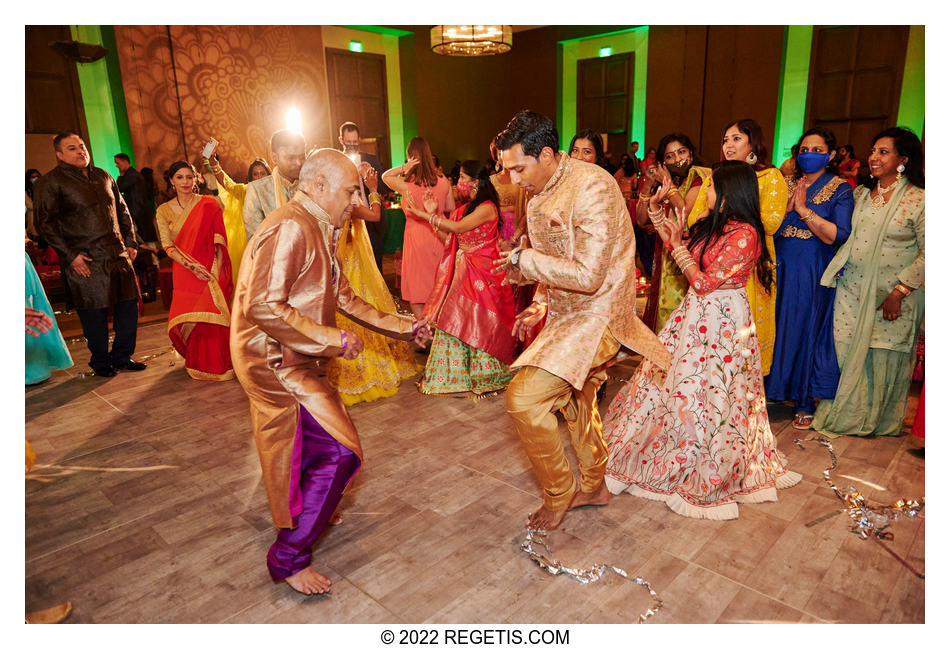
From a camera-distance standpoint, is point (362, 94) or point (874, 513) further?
point (362, 94)

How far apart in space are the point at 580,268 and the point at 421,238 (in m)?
2.75

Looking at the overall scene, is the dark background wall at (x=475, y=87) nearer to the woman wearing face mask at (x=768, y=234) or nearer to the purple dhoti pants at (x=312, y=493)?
the woman wearing face mask at (x=768, y=234)

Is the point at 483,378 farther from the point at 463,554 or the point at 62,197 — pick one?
the point at 62,197

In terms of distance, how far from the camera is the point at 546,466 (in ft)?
7.22

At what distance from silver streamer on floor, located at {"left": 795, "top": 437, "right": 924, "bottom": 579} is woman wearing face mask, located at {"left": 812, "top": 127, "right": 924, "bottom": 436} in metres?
0.71

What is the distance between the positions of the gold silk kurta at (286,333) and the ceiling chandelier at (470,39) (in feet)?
18.8

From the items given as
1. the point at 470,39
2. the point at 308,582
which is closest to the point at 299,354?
the point at 308,582

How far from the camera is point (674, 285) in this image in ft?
10.8

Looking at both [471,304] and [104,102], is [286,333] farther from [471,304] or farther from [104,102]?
[104,102]

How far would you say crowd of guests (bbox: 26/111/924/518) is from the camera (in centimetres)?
244

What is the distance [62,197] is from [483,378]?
9.81 ft

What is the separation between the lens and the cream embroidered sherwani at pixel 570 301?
6.51 feet

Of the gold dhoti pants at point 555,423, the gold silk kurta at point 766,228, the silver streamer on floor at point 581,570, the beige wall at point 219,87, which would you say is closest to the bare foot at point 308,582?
the silver streamer on floor at point 581,570

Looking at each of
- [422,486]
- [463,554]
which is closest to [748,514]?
[463,554]
